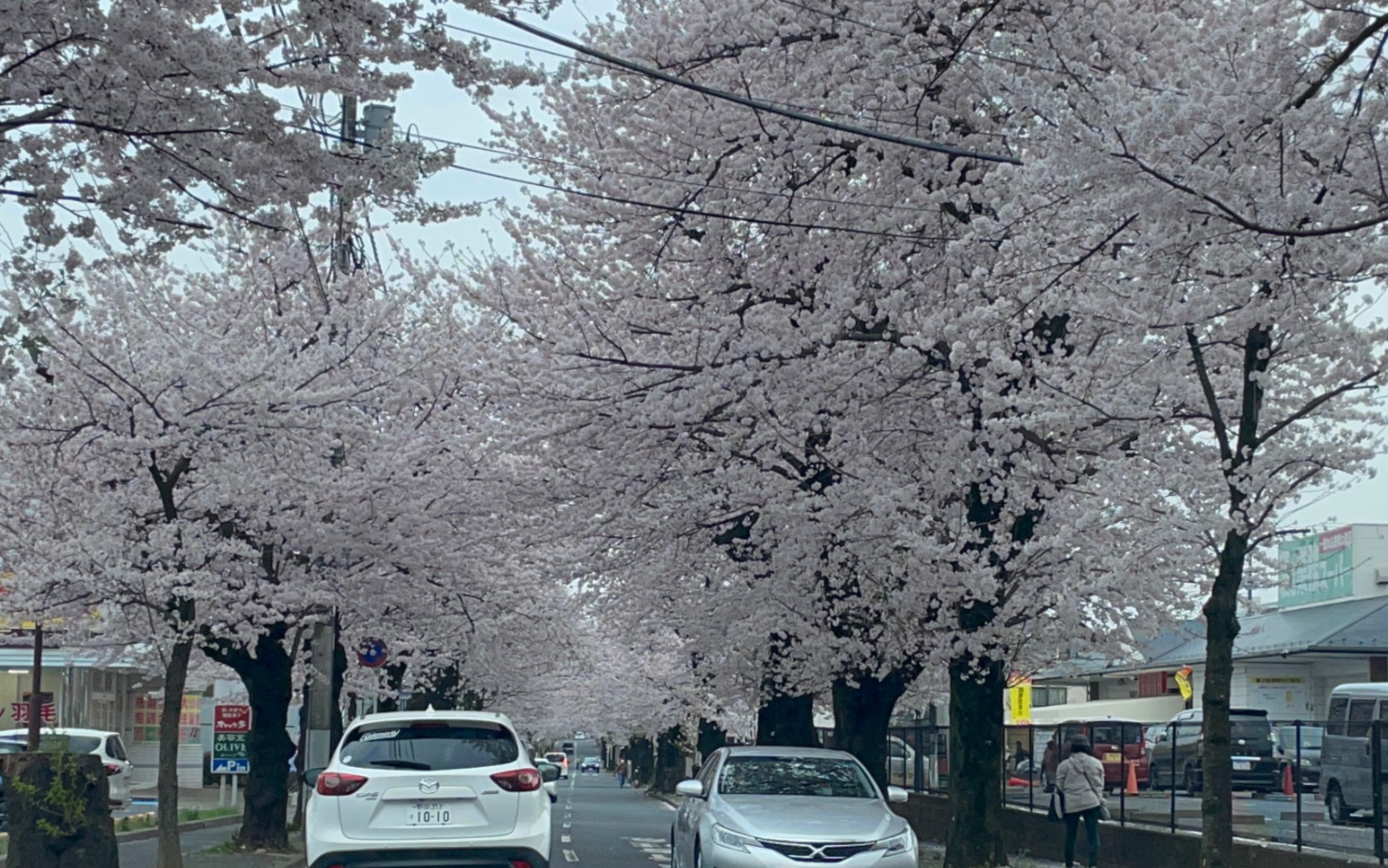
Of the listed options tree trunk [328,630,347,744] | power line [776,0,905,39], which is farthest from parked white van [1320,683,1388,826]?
tree trunk [328,630,347,744]

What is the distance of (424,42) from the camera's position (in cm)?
892

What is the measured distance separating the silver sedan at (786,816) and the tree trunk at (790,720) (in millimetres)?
11506

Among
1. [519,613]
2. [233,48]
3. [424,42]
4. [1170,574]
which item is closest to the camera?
[233,48]

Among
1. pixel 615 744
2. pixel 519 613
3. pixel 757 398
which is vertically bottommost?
pixel 615 744

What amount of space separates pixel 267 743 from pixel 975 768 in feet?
34.5

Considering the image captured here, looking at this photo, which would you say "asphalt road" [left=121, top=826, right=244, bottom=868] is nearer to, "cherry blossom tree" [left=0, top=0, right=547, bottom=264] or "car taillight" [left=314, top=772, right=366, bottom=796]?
"car taillight" [left=314, top=772, right=366, bottom=796]

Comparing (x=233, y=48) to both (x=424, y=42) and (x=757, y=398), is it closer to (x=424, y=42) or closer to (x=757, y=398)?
(x=424, y=42)

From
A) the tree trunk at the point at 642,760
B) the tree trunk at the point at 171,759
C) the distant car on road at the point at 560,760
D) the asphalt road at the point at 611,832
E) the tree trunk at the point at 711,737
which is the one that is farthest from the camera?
the tree trunk at the point at 642,760

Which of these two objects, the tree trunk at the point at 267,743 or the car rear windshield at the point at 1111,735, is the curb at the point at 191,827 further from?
the car rear windshield at the point at 1111,735

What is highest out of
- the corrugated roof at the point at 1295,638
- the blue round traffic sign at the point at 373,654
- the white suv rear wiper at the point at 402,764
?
the corrugated roof at the point at 1295,638

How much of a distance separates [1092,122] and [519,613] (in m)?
19.8

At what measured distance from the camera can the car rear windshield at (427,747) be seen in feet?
38.0

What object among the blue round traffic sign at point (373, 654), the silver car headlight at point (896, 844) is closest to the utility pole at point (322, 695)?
the blue round traffic sign at point (373, 654)

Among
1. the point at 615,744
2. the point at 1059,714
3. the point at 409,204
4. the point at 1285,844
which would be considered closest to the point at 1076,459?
the point at 1285,844
